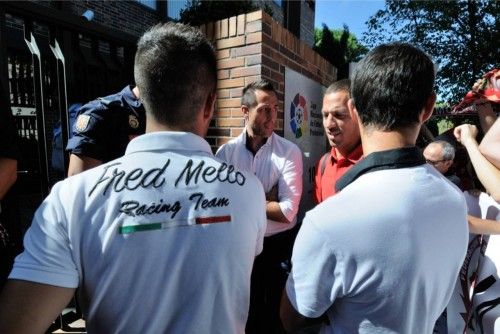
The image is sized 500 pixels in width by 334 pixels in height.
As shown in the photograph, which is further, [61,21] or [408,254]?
[61,21]

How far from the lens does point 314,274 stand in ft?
3.40

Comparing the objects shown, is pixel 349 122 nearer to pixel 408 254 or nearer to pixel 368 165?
pixel 368 165

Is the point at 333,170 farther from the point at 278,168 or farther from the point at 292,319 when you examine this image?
the point at 292,319

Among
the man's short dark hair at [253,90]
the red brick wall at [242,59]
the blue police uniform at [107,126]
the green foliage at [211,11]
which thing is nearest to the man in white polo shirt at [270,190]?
the man's short dark hair at [253,90]

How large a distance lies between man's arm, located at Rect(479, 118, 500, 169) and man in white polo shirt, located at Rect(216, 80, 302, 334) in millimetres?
1158

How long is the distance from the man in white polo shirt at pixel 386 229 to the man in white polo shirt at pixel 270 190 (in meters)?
1.39

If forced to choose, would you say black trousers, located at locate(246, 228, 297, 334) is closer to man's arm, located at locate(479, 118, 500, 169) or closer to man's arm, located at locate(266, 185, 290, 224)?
man's arm, located at locate(266, 185, 290, 224)

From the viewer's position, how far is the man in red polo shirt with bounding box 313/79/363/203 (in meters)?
2.30

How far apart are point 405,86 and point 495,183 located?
120 cm

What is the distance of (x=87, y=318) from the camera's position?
3.26 ft

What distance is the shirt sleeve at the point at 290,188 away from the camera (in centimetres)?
249

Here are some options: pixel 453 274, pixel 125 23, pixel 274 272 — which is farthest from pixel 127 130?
pixel 125 23

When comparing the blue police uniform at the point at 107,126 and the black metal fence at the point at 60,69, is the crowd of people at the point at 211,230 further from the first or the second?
the black metal fence at the point at 60,69

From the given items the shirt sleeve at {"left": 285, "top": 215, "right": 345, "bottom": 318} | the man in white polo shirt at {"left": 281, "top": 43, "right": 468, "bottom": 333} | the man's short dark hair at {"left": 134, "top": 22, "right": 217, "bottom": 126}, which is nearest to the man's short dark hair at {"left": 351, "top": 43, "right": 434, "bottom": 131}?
the man in white polo shirt at {"left": 281, "top": 43, "right": 468, "bottom": 333}
